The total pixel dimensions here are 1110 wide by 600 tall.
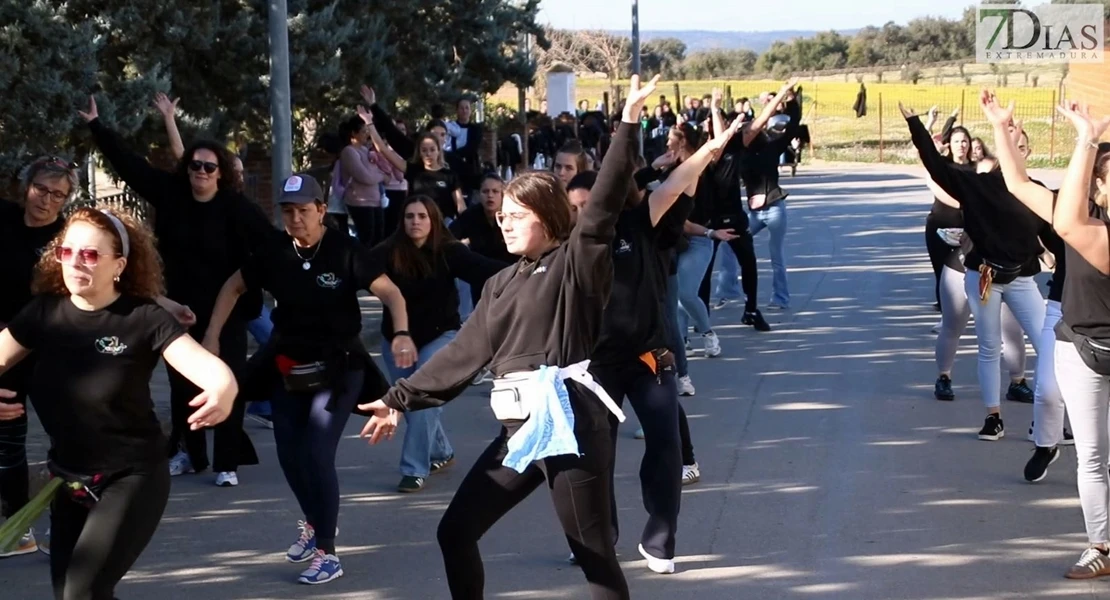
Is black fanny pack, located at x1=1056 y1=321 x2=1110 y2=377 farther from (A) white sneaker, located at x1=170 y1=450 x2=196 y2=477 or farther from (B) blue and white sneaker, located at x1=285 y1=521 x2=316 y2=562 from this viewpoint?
(A) white sneaker, located at x1=170 y1=450 x2=196 y2=477

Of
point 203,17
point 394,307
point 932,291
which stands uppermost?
point 203,17

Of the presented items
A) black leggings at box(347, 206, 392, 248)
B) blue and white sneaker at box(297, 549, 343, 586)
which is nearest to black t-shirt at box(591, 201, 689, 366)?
blue and white sneaker at box(297, 549, 343, 586)

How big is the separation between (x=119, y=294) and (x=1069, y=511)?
15.5 ft

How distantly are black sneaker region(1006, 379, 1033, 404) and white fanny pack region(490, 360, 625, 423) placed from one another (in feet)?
19.0

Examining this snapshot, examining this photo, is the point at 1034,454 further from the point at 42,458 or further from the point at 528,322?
the point at 42,458

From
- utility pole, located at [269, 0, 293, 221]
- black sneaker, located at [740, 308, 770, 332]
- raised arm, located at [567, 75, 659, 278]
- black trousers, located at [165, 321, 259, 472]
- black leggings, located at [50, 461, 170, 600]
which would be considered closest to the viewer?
black leggings, located at [50, 461, 170, 600]

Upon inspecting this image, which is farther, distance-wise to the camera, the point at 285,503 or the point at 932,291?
the point at 932,291

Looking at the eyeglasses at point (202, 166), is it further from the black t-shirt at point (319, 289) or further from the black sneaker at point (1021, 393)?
the black sneaker at point (1021, 393)

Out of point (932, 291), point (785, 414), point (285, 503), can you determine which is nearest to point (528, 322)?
point (285, 503)

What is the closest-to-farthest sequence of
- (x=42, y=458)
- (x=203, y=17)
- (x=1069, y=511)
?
(x=1069, y=511), (x=42, y=458), (x=203, y=17)

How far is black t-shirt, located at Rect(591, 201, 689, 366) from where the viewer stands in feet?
20.1

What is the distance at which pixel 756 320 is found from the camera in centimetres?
1291

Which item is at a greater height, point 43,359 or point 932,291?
point 43,359

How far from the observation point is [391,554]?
6.52m
